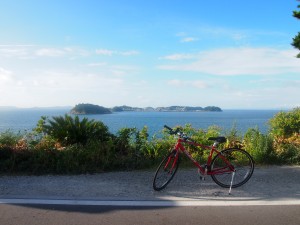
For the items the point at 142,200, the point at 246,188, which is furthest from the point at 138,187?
the point at 246,188

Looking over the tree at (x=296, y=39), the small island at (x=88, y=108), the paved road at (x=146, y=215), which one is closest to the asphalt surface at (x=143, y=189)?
the paved road at (x=146, y=215)

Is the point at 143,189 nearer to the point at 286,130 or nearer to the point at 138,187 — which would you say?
the point at 138,187

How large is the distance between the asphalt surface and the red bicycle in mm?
159

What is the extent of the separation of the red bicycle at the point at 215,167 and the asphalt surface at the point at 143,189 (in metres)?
0.16

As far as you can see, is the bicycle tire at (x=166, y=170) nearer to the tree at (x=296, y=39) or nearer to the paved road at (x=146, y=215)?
the paved road at (x=146, y=215)

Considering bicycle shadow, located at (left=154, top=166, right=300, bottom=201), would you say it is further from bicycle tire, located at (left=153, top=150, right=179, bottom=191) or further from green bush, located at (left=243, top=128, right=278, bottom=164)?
green bush, located at (left=243, top=128, right=278, bottom=164)

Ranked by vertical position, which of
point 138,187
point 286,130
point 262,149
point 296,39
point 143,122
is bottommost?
point 138,187

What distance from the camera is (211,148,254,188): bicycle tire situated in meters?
6.29

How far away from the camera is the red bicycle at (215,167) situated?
20.2ft

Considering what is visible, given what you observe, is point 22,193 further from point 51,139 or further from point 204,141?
point 204,141

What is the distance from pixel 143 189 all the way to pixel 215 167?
4.59ft

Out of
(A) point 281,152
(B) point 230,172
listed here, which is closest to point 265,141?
(A) point 281,152

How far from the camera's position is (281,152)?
8195 millimetres

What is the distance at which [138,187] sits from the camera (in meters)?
6.17
